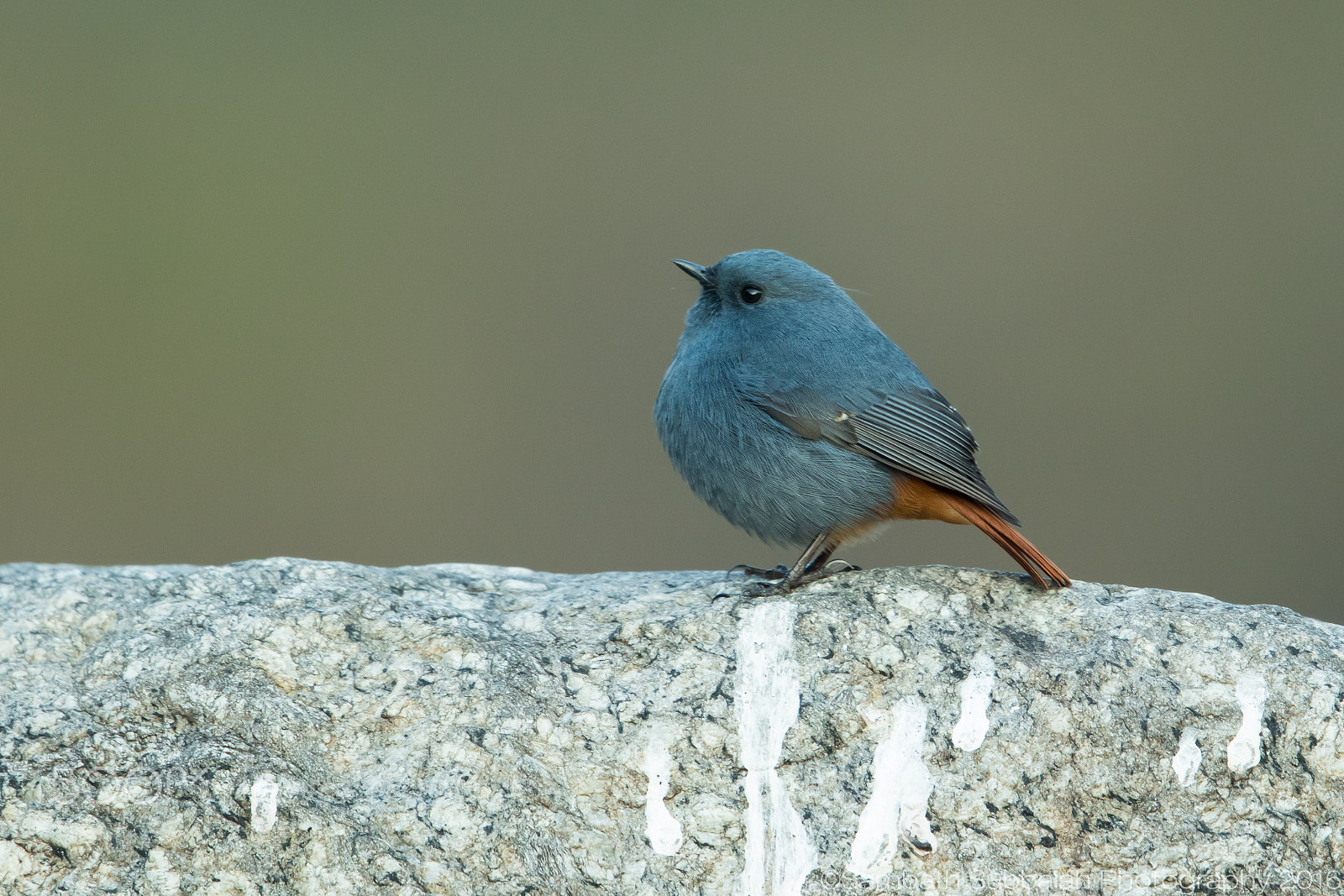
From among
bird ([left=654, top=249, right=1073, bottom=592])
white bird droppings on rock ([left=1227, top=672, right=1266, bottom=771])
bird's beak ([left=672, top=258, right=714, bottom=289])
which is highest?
bird's beak ([left=672, top=258, right=714, bottom=289])

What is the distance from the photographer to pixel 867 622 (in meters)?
3.49

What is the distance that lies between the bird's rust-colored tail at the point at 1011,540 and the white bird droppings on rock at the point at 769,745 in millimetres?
710

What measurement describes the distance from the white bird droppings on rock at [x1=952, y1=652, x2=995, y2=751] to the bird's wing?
24.4 inches

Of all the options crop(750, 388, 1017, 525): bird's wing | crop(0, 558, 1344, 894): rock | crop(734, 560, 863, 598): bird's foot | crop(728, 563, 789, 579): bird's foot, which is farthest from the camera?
crop(728, 563, 789, 579): bird's foot

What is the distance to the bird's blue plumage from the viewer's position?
3.94 metres

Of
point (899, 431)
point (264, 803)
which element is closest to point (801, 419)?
point (899, 431)

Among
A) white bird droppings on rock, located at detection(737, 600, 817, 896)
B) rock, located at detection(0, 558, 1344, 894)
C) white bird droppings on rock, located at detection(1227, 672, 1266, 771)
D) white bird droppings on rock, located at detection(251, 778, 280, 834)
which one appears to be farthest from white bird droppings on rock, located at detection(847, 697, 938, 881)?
white bird droppings on rock, located at detection(251, 778, 280, 834)

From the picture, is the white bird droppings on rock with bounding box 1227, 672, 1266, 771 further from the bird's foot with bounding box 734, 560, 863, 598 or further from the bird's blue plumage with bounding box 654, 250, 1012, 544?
the bird's foot with bounding box 734, 560, 863, 598

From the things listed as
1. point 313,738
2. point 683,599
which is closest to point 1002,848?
point 683,599

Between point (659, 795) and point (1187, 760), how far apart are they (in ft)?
4.54

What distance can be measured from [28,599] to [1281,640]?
372 centimetres

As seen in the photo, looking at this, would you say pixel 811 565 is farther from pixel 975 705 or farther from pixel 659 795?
pixel 659 795

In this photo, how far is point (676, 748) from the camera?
3.21m

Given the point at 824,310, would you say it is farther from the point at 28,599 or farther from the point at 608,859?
the point at 28,599
